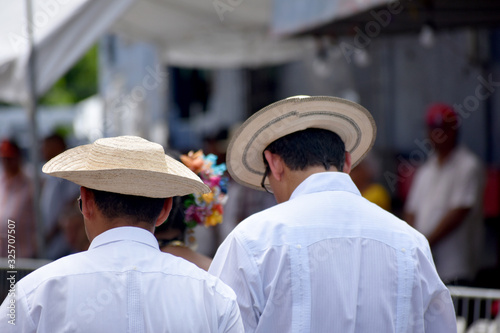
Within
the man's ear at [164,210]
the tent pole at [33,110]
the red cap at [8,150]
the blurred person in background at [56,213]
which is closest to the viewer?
the man's ear at [164,210]

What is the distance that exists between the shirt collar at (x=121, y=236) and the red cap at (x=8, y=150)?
5037 mm

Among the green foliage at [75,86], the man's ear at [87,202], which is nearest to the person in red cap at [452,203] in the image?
the man's ear at [87,202]

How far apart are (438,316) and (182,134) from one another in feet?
39.2

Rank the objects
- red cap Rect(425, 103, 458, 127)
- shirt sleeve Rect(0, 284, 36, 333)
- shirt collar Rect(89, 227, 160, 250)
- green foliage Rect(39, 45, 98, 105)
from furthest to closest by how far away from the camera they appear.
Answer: green foliage Rect(39, 45, 98, 105)
red cap Rect(425, 103, 458, 127)
shirt collar Rect(89, 227, 160, 250)
shirt sleeve Rect(0, 284, 36, 333)

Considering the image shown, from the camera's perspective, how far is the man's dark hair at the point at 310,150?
235 cm

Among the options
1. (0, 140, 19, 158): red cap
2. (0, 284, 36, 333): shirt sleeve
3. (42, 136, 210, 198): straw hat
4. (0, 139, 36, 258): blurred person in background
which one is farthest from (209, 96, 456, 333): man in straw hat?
(0, 140, 19, 158): red cap

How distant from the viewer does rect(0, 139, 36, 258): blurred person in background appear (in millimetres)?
6297

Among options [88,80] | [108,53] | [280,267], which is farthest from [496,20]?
[88,80]

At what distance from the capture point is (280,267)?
2.17 m

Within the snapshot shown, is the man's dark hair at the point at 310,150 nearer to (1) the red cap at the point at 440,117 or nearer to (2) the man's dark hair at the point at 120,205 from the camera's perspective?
(2) the man's dark hair at the point at 120,205

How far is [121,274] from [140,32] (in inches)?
254

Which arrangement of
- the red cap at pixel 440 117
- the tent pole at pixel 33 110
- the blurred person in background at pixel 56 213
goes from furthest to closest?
the blurred person in background at pixel 56 213, the red cap at pixel 440 117, the tent pole at pixel 33 110

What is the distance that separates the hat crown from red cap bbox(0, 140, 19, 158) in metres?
4.84

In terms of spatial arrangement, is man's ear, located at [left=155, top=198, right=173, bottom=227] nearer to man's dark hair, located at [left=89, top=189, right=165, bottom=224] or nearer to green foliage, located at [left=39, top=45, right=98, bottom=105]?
man's dark hair, located at [left=89, top=189, right=165, bottom=224]
